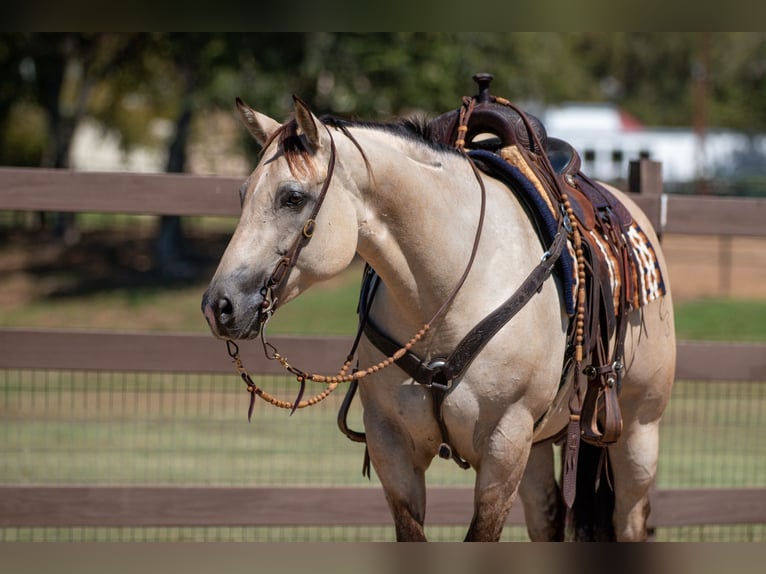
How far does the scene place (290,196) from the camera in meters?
2.82

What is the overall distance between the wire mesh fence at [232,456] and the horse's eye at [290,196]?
8.11 ft

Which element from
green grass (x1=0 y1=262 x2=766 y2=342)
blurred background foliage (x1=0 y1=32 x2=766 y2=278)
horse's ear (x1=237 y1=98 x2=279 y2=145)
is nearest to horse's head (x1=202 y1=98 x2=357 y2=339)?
horse's ear (x1=237 y1=98 x2=279 y2=145)

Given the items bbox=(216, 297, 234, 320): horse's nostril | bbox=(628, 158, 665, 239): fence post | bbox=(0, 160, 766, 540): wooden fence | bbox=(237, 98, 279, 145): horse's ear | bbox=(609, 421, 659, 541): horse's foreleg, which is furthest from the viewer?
bbox=(628, 158, 665, 239): fence post

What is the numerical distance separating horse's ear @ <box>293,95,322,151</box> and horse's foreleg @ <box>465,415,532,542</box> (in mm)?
1017

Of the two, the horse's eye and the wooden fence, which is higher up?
the horse's eye

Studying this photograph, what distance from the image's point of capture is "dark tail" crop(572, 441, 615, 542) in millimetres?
4207

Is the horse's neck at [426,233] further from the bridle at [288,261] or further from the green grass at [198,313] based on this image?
the green grass at [198,313]

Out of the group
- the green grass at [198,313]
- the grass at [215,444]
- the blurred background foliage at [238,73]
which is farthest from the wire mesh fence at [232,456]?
the blurred background foliage at [238,73]

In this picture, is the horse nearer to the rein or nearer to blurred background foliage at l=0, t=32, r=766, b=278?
the rein

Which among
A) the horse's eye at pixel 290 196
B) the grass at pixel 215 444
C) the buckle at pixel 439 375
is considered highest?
the horse's eye at pixel 290 196

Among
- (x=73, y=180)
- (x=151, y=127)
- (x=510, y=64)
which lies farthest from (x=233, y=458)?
(x=151, y=127)

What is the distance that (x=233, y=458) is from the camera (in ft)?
22.2

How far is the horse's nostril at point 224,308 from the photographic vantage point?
2715mm

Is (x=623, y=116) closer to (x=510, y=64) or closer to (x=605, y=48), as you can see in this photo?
(x=605, y=48)
